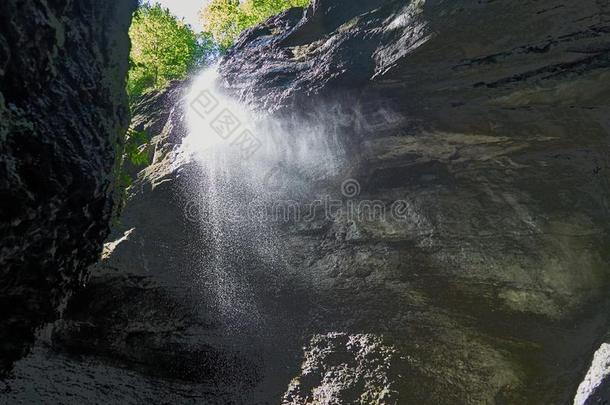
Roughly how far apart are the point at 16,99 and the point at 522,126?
6.72m

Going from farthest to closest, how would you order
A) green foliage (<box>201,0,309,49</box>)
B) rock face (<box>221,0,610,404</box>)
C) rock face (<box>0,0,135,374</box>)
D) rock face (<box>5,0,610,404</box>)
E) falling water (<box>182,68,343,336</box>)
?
green foliage (<box>201,0,309,49</box>), falling water (<box>182,68,343,336</box>), rock face (<box>5,0,610,404</box>), rock face (<box>221,0,610,404</box>), rock face (<box>0,0,135,374</box>)

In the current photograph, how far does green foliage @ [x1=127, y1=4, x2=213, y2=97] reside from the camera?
20.5 metres

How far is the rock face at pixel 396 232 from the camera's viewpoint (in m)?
6.69

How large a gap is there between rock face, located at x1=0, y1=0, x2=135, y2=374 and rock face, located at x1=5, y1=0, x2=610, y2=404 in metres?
3.87

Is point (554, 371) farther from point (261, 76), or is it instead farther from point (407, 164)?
point (261, 76)

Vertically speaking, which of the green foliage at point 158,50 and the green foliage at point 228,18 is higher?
the green foliage at point 228,18

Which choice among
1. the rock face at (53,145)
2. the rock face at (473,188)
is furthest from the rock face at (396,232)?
the rock face at (53,145)

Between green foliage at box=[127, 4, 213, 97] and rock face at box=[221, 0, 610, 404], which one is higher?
green foliage at box=[127, 4, 213, 97]

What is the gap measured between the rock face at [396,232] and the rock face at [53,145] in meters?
3.87

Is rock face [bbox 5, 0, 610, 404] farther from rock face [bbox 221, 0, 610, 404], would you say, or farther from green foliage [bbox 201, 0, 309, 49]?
green foliage [bbox 201, 0, 309, 49]

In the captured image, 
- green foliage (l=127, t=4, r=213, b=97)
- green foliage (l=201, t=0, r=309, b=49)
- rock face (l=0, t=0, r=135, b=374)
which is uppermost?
green foliage (l=201, t=0, r=309, b=49)

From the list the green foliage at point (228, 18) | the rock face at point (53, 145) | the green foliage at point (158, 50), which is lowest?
the rock face at point (53, 145)

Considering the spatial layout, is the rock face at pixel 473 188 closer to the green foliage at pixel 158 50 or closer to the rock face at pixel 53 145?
the rock face at pixel 53 145

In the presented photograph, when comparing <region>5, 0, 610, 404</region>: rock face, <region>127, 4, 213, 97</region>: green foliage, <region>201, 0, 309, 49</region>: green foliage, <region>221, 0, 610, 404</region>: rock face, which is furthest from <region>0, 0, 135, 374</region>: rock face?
<region>201, 0, 309, 49</region>: green foliage
